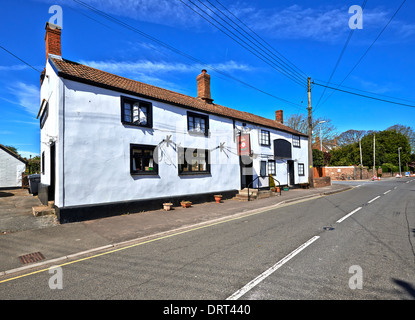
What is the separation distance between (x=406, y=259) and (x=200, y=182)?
10.3m

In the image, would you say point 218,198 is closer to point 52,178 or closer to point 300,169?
point 52,178

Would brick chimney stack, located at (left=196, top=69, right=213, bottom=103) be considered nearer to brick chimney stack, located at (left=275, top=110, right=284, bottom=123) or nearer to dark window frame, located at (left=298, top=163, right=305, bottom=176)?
brick chimney stack, located at (left=275, top=110, right=284, bottom=123)

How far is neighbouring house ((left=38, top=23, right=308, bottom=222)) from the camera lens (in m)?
9.12

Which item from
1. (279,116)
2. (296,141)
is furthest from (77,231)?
(279,116)

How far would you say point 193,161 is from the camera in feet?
45.3

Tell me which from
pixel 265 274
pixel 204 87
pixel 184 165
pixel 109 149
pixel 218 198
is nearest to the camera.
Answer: pixel 265 274

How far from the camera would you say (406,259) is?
461 centimetres

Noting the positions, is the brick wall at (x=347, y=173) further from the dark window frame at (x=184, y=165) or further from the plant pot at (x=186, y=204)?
the plant pot at (x=186, y=204)

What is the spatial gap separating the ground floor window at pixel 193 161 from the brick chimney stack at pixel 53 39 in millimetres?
8142

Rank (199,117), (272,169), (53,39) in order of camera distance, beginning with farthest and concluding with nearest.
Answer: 1. (272,169)
2. (199,117)
3. (53,39)

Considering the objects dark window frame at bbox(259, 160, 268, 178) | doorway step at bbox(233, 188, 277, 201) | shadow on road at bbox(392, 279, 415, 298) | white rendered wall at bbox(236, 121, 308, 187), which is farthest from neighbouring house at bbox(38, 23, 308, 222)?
shadow on road at bbox(392, 279, 415, 298)

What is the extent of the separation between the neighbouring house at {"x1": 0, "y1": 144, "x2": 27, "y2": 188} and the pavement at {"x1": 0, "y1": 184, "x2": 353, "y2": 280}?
49.3ft

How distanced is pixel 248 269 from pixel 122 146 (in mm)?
8417

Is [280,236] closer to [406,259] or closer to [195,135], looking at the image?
[406,259]
